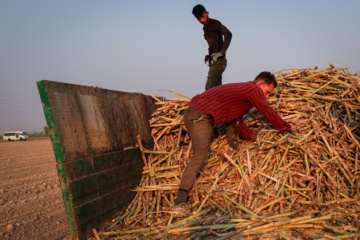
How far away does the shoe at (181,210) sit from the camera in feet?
11.1

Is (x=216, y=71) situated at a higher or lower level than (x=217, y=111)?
higher

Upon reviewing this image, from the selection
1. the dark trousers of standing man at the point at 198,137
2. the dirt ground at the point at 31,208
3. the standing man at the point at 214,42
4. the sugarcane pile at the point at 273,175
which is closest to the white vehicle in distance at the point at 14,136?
the dirt ground at the point at 31,208

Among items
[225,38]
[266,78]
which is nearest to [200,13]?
[225,38]

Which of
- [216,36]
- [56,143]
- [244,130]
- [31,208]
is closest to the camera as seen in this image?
[56,143]

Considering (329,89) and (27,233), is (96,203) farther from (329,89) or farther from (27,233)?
(329,89)

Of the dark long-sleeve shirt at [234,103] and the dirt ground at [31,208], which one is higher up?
the dark long-sleeve shirt at [234,103]

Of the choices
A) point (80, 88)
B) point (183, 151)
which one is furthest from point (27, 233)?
point (183, 151)

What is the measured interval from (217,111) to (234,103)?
0.27 m

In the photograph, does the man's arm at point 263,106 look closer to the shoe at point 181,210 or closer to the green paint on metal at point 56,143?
the shoe at point 181,210

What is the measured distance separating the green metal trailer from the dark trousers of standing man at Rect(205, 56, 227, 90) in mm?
1535

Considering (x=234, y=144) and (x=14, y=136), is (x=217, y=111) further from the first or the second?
(x=14, y=136)

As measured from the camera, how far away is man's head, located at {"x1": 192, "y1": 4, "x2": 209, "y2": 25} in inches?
192

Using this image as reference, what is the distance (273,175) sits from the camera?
3.75m

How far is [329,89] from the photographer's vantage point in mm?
4465
